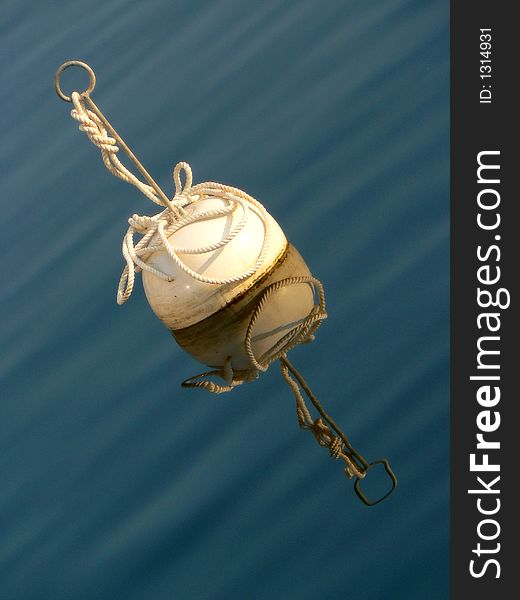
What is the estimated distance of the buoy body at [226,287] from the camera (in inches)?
76.9

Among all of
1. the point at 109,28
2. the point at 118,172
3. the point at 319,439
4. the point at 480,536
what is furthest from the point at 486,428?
the point at 109,28

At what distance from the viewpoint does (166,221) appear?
2021 mm

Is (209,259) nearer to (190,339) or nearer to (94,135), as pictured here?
(190,339)

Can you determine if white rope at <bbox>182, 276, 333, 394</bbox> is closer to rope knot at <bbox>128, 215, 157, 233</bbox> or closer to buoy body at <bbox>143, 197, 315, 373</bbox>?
buoy body at <bbox>143, 197, 315, 373</bbox>

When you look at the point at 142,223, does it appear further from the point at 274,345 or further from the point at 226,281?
the point at 274,345

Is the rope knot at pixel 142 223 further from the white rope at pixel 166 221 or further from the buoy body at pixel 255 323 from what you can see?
the buoy body at pixel 255 323

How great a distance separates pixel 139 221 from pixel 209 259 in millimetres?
186

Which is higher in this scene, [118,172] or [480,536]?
[118,172]

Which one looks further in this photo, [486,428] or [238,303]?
[486,428]

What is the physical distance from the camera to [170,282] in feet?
6.48

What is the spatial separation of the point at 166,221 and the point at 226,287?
170 millimetres

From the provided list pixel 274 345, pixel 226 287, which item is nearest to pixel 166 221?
pixel 226 287

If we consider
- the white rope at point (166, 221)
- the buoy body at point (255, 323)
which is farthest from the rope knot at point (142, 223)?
the buoy body at point (255, 323)

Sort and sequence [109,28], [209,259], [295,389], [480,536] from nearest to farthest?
[209,259] → [295,389] → [480,536] → [109,28]
